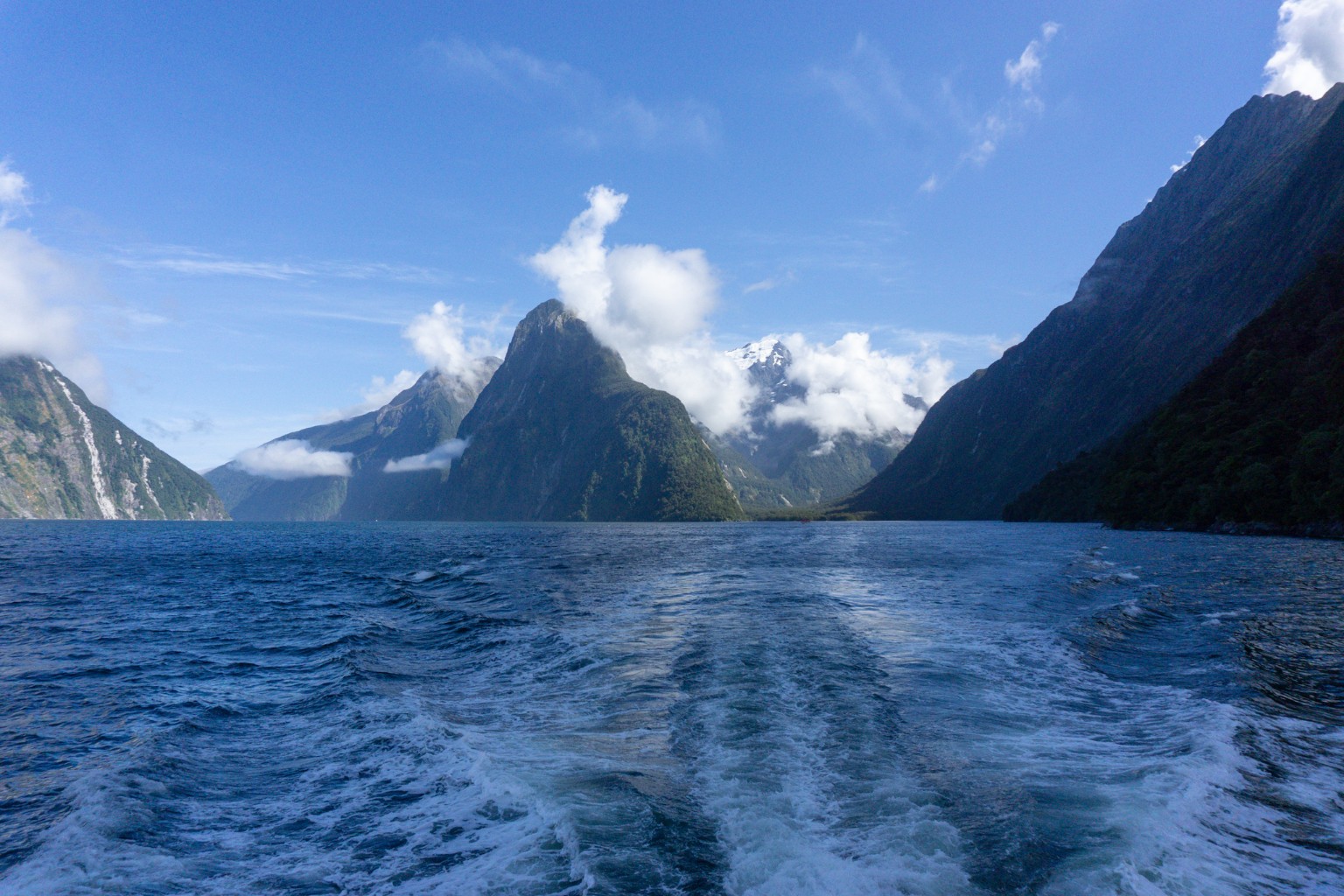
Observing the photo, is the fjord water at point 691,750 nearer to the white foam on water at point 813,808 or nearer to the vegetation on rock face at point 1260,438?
the white foam on water at point 813,808

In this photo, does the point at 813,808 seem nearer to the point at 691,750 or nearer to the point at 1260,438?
the point at 691,750

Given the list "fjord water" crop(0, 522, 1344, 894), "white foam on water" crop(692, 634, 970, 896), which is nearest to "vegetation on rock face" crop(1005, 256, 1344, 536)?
"fjord water" crop(0, 522, 1344, 894)

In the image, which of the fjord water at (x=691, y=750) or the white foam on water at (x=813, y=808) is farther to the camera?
the fjord water at (x=691, y=750)

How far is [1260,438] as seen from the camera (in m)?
81.9

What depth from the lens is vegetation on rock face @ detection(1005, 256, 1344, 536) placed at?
Result: 7006 centimetres

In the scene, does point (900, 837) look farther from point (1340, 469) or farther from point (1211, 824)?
point (1340, 469)

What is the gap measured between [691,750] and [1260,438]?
97026 millimetres

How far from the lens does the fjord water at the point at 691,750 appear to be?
9195mm

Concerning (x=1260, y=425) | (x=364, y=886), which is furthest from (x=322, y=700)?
(x=1260, y=425)

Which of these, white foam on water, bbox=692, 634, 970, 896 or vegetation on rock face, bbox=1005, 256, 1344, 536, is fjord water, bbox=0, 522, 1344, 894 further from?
vegetation on rock face, bbox=1005, 256, 1344, 536

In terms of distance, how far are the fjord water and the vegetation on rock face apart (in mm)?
51849

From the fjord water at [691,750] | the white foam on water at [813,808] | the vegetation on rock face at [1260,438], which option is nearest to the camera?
the white foam on water at [813,808]

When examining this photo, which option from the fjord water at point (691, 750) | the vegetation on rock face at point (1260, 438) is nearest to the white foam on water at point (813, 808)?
the fjord water at point (691, 750)

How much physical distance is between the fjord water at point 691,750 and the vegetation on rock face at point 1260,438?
51.8m
